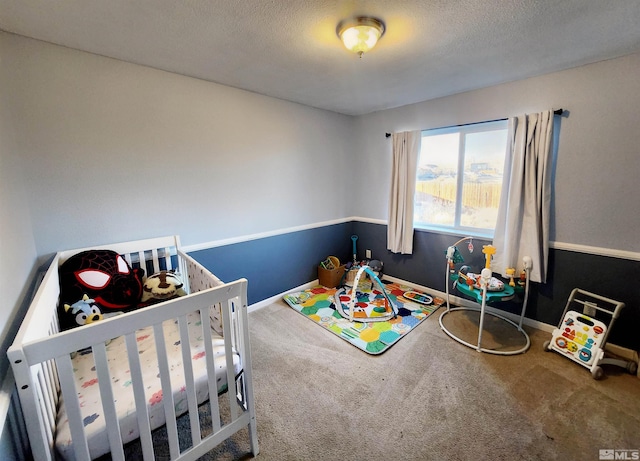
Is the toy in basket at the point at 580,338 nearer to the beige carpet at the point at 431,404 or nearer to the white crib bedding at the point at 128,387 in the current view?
the beige carpet at the point at 431,404

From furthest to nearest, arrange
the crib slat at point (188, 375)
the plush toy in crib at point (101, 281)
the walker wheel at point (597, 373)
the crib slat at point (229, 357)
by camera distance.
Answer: the walker wheel at point (597, 373) < the plush toy in crib at point (101, 281) < the crib slat at point (229, 357) < the crib slat at point (188, 375)

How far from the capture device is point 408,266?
3352 millimetres

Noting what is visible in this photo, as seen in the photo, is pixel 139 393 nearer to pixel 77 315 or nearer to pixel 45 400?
pixel 45 400

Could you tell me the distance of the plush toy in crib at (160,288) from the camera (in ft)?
6.07

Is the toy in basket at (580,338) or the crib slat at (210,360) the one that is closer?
the crib slat at (210,360)

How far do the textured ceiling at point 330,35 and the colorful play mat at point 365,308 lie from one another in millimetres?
2205

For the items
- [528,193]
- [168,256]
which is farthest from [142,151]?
[528,193]

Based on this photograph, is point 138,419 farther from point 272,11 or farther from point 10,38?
point 10,38

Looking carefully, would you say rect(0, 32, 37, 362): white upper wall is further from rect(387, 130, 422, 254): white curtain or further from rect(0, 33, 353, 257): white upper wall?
rect(387, 130, 422, 254): white curtain

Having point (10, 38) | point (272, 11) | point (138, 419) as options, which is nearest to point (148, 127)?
point (10, 38)

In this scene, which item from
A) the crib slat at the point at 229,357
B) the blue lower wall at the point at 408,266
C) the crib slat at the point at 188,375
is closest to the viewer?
the crib slat at the point at 188,375

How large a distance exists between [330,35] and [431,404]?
2347 millimetres

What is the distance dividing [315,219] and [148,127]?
1966 mm

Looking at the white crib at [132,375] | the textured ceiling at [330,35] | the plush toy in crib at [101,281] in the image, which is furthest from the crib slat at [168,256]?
the textured ceiling at [330,35]
